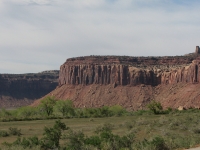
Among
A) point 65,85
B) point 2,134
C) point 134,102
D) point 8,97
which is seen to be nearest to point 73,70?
point 65,85

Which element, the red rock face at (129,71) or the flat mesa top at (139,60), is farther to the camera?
the flat mesa top at (139,60)

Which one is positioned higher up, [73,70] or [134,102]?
[73,70]

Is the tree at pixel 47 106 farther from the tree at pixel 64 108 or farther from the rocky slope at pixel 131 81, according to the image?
the rocky slope at pixel 131 81

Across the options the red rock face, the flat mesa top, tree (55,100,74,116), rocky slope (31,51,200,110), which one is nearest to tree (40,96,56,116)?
tree (55,100,74,116)

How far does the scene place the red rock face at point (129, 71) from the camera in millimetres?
124625

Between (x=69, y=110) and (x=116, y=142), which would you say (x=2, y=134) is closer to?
(x=116, y=142)

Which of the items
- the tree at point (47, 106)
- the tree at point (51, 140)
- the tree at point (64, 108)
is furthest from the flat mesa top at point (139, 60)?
the tree at point (51, 140)

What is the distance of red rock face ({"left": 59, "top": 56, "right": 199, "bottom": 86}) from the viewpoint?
124625mm

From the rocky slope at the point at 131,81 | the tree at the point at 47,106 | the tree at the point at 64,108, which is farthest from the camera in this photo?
the rocky slope at the point at 131,81

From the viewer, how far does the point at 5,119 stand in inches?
2859

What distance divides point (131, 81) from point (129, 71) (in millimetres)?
3641

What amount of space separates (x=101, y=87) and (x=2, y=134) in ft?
289

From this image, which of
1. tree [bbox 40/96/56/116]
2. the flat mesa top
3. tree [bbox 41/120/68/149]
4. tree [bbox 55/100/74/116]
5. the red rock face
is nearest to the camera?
tree [bbox 41/120/68/149]

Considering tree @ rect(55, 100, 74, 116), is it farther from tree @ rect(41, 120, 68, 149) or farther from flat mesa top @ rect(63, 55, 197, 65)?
flat mesa top @ rect(63, 55, 197, 65)
